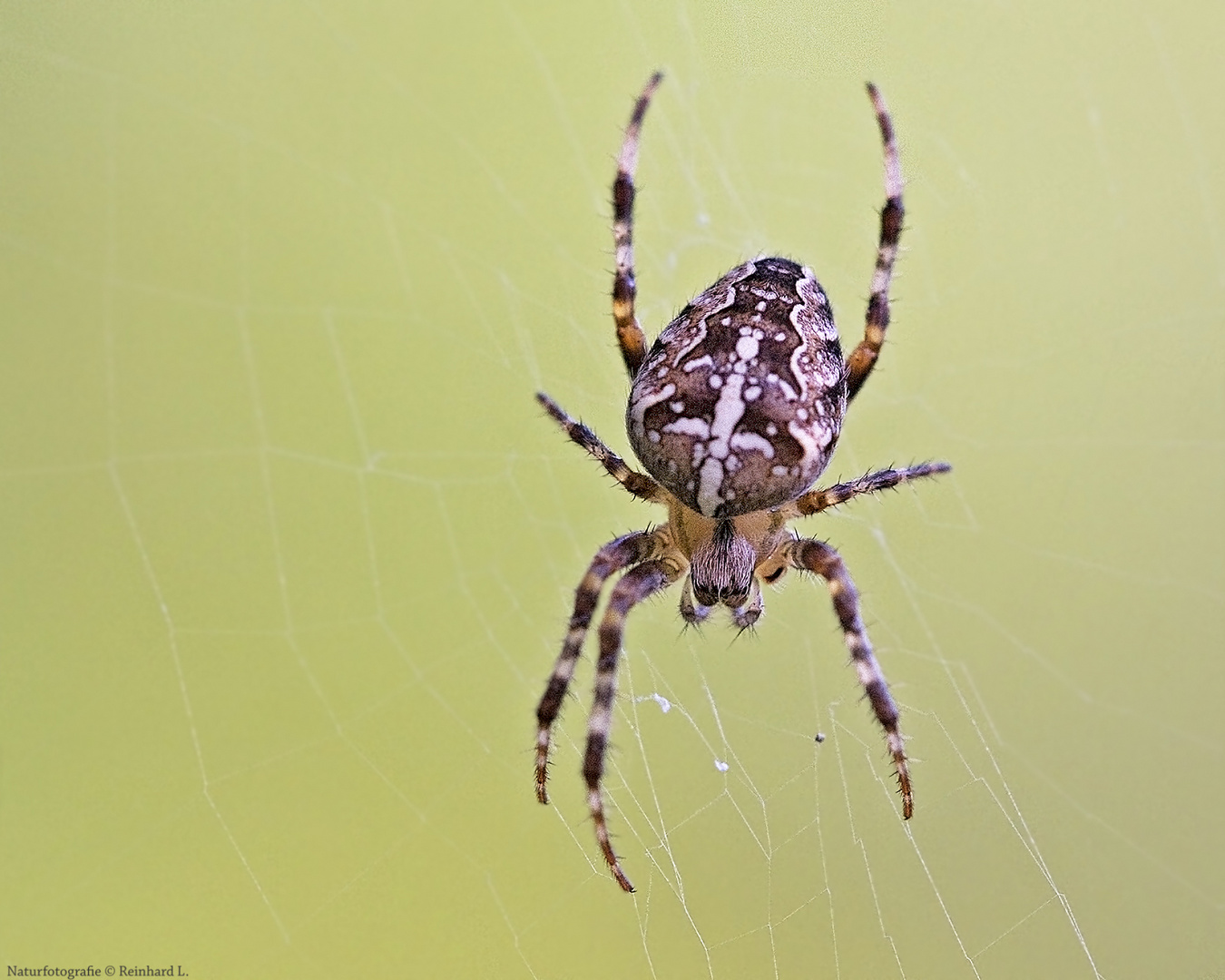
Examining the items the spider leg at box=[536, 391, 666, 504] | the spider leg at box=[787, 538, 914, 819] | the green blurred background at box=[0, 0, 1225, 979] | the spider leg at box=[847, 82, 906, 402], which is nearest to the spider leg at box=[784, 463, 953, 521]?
the spider leg at box=[787, 538, 914, 819]

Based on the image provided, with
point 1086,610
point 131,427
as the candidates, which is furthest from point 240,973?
point 1086,610

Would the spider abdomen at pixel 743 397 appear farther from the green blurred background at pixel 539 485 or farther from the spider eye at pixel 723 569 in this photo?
the green blurred background at pixel 539 485

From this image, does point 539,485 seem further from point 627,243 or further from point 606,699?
point 606,699

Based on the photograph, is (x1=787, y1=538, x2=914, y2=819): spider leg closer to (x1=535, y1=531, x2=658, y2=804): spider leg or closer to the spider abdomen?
the spider abdomen

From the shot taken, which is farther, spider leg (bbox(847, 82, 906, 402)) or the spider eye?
the spider eye

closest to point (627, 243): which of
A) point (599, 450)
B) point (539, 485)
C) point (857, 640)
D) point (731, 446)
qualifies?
point (599, 450)

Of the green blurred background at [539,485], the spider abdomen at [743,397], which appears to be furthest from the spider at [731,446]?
the green blurred background at [539,485]

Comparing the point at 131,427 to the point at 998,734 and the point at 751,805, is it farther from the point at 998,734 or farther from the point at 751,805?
the point at 998,734
